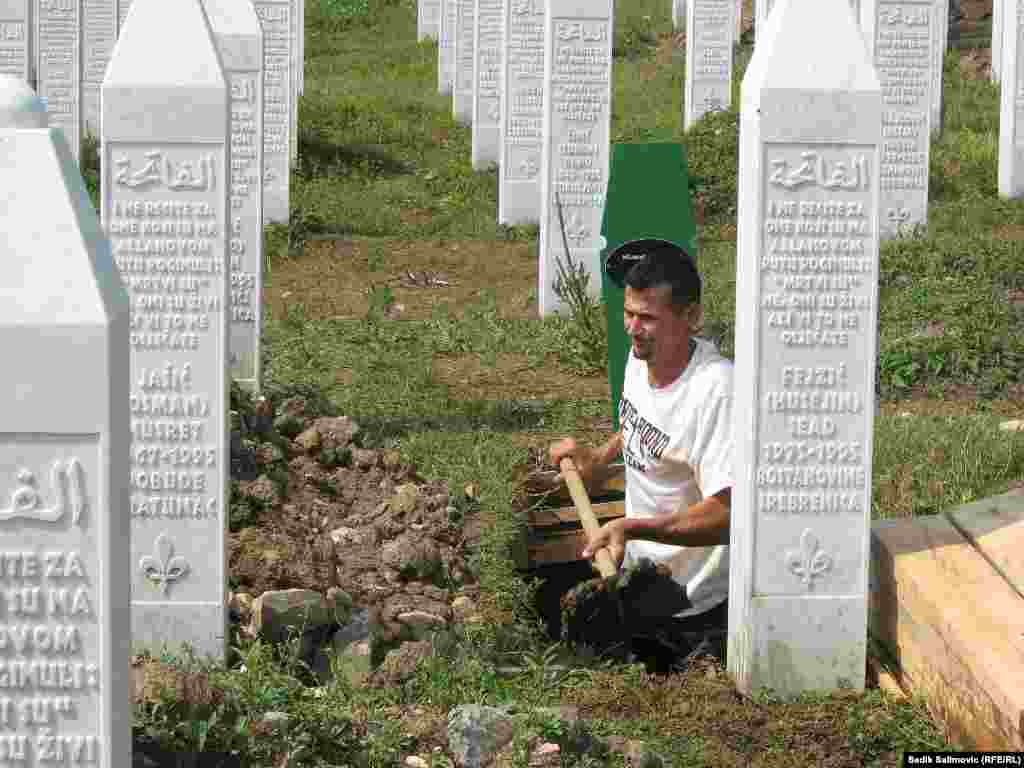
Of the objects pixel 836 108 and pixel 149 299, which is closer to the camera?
pixel 836 108

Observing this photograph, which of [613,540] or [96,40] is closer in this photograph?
[613,540]

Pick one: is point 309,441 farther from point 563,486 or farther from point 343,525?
point 563,486

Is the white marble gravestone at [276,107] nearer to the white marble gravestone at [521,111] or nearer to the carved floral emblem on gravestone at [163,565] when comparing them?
the white marble gravestone at [521,111]

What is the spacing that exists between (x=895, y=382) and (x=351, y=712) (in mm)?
5071

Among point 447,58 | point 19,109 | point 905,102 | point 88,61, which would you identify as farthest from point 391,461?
point 447,58

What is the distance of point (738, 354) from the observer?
5.15m

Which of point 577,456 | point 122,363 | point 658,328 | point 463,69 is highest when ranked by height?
point 463,69

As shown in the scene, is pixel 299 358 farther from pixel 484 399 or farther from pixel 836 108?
pixel 836 108

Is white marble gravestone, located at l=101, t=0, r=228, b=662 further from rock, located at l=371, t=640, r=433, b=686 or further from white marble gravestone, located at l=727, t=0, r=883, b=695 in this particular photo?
white marble gravestone, located at l=727, t=0, r=883, b=695

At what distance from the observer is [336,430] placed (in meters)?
7.68

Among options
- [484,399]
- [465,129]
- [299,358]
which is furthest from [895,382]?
[465,129]

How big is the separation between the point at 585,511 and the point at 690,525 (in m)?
0.52

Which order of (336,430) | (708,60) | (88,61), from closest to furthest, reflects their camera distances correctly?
(336,430) → (88,61) → (708,60)

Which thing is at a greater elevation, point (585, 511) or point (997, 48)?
point (997, 48)
